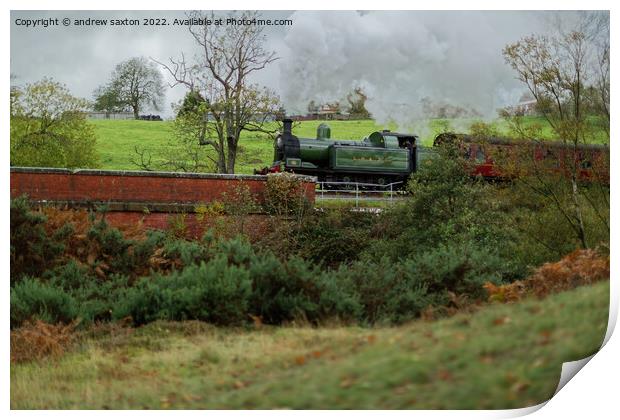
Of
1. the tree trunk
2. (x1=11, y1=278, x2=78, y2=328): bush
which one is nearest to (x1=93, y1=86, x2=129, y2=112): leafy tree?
(x1=11, y1=278, x2=78, y2=328): bush

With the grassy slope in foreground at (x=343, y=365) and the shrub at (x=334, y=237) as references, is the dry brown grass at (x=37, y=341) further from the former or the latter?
the shrub at (x=334, y=237)

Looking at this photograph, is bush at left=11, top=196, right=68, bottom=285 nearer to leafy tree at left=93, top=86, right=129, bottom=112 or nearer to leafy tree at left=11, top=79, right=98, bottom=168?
leafy tree at left=11, top=79, right=98, bottom=168

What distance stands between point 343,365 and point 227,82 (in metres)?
4.58

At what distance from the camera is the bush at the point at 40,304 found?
7484 millimetres

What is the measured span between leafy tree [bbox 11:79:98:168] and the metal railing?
12.3 feet

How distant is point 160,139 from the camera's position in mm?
10242

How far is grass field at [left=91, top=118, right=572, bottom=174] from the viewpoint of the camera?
31.3ft

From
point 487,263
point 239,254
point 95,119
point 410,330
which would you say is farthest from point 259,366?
point 95,119

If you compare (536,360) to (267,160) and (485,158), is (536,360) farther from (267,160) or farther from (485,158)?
(267,160)

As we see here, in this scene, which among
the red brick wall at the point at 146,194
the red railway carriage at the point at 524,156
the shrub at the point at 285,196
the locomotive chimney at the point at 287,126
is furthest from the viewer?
the locomotive chimney at the point at 287,126

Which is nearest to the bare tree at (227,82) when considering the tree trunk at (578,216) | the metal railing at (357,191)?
the metal railing at (357,191)

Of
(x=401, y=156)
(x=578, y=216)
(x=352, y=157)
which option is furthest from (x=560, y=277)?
(x=352, y=157)

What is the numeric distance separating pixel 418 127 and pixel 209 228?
3.17m

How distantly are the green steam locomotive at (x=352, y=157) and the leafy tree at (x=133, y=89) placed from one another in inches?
133
